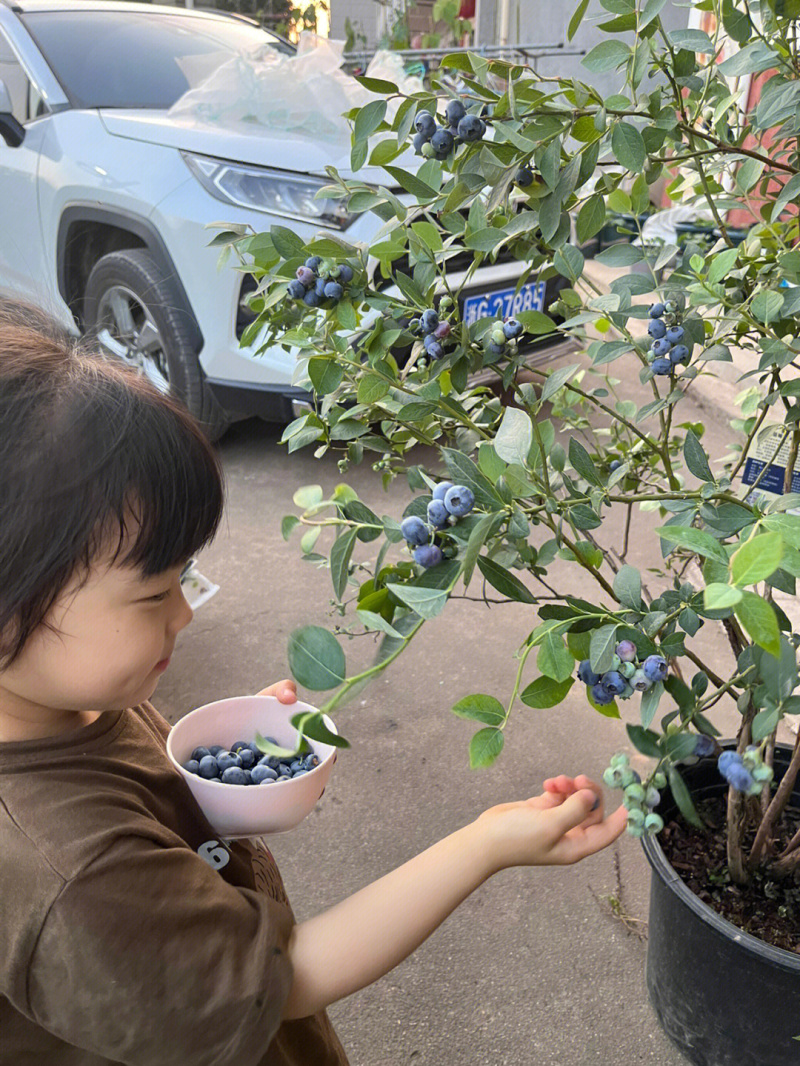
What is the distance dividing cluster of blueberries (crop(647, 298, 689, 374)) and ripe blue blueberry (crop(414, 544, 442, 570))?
1.73 feet

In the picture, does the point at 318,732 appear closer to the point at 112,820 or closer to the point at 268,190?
the point at 112,820

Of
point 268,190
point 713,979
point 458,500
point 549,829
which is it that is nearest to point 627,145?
point 458,500

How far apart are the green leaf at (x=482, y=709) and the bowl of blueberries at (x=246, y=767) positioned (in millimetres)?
159

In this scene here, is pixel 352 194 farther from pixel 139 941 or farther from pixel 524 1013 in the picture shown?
pixel 524 1013

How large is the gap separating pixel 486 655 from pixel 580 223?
65.0 inches

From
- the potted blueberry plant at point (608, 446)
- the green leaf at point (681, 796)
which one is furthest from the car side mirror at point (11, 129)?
the green leaf at point (681, 796)

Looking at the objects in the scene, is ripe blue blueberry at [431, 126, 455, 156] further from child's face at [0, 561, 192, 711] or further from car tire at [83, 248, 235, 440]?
car tire at [83, 248, 235, 440]

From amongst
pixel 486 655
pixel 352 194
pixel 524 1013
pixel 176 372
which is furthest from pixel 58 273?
pixel 524 1013

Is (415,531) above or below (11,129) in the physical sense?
above

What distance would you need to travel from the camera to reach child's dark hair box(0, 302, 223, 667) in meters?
0.77

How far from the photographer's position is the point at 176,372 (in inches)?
137

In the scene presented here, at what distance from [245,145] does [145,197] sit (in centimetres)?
40

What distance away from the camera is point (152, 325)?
3.53 m

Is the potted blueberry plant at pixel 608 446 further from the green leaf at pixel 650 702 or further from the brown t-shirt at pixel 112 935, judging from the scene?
the brown t-shirt at pixel 112 935
